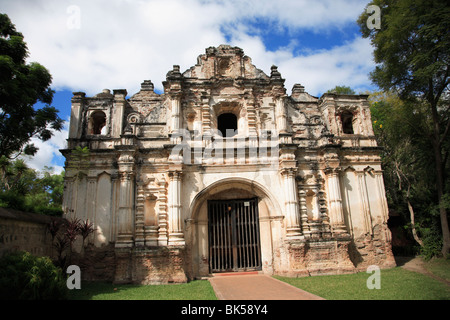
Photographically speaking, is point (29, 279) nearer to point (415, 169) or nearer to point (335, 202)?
point (335, 202)

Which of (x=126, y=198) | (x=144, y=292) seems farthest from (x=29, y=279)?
(x=126, y=198)

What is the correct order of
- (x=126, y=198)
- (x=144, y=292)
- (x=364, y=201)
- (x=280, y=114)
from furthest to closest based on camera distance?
1. (x=280, y=114)
2. (x=364, y=201)
3. (x=126, y=198)
4. (x=144, y=292)

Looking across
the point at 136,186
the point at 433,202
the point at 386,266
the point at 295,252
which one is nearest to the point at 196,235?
the point at 136,186

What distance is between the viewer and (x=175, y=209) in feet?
43.2

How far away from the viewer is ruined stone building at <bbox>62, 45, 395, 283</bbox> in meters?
13.2

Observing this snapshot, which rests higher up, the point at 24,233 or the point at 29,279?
the point at 24,233

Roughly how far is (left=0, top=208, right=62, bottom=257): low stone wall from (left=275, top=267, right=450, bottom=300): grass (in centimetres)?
974

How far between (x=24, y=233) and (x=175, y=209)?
18.3 ft

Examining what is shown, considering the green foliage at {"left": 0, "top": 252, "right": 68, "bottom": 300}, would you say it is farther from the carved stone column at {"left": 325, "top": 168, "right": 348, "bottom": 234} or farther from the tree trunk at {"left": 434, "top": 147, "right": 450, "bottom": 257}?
the tree trunk at {"left": 434, "top": 147, "right": 450, "bottom": 257}

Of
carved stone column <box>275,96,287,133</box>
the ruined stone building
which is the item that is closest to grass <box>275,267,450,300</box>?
the ruined stone building

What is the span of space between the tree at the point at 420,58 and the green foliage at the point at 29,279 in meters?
15.3
